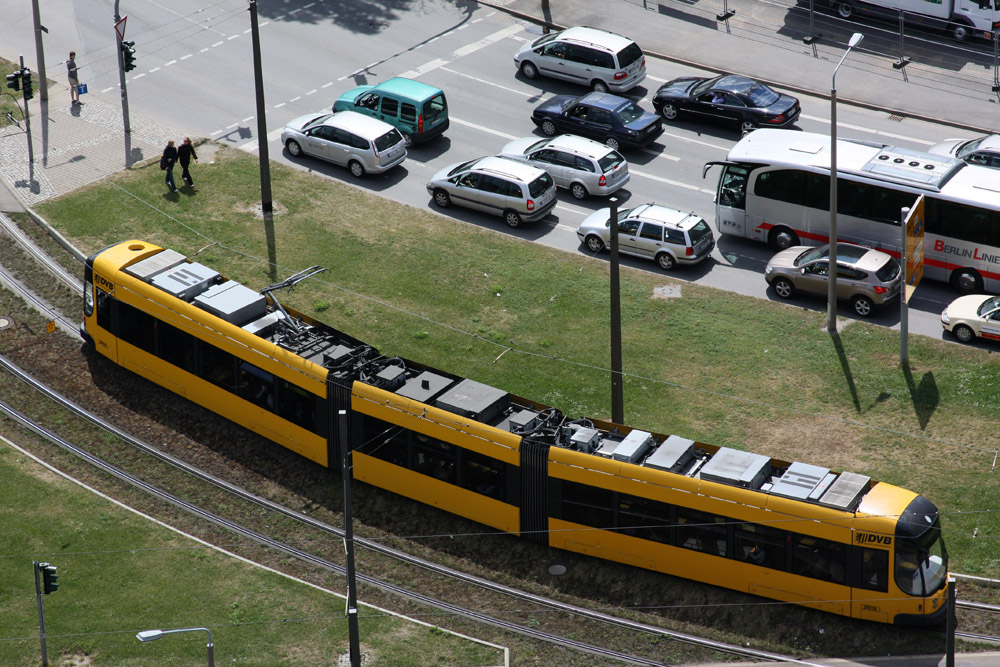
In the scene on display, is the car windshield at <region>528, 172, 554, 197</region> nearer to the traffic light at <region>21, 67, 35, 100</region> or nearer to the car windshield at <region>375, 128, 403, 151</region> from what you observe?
the car windshield at <region>375, 128, 403, 151</region>

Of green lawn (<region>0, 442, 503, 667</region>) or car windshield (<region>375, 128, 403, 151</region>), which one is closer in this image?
green lawn (<region>0, 442, 503, 667</region>)

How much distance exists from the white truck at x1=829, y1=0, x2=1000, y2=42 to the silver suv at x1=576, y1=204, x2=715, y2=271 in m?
16.5

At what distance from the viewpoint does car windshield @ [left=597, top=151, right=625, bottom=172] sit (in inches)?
1416

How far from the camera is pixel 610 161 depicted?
3616 centimetres

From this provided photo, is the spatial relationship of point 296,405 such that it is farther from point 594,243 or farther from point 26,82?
point 26,82

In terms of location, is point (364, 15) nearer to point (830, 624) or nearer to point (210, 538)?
point (210, 538)

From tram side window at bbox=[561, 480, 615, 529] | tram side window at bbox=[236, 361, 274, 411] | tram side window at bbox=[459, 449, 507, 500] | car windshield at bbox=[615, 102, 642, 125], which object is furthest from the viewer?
car windshield at bbox=[615, 102, 642, 125]

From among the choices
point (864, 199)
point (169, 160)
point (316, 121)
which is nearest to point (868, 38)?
point (864, 199)

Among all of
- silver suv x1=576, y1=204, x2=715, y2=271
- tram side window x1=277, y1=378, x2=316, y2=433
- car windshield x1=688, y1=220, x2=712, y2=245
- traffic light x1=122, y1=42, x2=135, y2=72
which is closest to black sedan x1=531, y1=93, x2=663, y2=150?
silver suv x1=576, y1=204, x2=715, y2=271

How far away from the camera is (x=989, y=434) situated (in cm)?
2658

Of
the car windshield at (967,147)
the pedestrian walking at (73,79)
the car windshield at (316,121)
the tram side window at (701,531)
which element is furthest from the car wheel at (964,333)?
the pedestrian walking at (73,79)

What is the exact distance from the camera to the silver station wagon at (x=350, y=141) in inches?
1459

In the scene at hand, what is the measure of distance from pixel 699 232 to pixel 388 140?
32.6 feet

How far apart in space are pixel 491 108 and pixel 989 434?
66.7 ft
